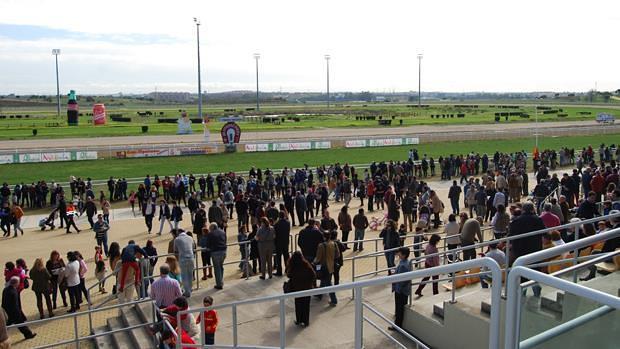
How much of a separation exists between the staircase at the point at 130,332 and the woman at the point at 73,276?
1.30 metres

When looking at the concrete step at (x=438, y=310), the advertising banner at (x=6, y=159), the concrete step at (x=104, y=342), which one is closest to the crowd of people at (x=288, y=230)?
the concrete step at (x=438, y=310)

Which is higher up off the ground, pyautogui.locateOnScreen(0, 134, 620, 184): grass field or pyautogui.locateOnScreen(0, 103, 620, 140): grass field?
pyautogui.locateOnScreen(0, 103, 620, 140): grass field

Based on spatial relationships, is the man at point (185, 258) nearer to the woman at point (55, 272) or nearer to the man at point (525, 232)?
the woman at point (55, 272)

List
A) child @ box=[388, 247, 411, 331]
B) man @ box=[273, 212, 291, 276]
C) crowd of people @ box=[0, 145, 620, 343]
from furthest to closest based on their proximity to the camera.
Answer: man @ box=[273, 212, 291, 276] < crowd of people @ box=[0, 145, 620, 343] < child @ box=[388, 247, 411, 331]

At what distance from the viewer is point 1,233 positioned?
1947 centimetres

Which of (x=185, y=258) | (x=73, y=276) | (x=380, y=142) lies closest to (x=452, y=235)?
(x=185, y=258)

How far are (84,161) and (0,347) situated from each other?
32271 millimetres

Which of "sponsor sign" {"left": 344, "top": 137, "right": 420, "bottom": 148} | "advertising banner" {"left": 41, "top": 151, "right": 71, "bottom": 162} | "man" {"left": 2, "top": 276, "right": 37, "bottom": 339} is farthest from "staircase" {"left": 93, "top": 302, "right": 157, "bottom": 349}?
"sponsor sign" {"left": 344, "top": 137, "right": 420, "bottom": 148}

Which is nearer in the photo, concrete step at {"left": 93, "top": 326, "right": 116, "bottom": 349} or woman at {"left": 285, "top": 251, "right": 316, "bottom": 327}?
woman at {"left": 285, "top": 251, "right": 316, "bottom": 327}

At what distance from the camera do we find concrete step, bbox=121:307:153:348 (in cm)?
890

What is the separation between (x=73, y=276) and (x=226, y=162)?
26.3m

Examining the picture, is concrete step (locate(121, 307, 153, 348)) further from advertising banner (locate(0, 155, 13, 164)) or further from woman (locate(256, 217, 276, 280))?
advertising banner (locate(0, 155, 13, 164))

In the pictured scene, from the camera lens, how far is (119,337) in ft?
30.7

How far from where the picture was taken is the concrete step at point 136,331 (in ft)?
29.2
